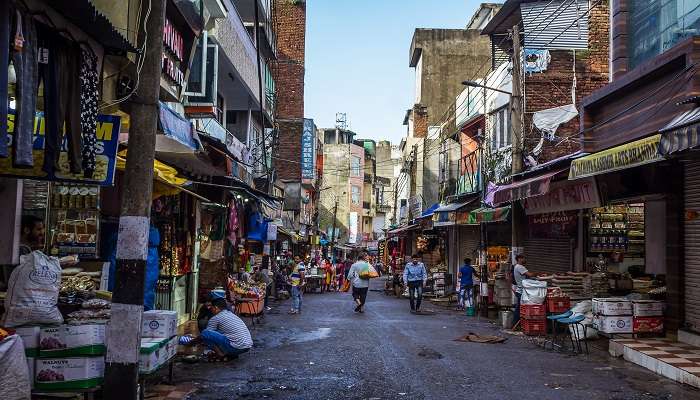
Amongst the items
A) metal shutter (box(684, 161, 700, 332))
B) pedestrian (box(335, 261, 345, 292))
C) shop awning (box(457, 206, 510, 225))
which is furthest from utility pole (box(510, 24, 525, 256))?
pedestrian (box(335, 261, 345, 292))

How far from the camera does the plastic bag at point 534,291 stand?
15.0 metres

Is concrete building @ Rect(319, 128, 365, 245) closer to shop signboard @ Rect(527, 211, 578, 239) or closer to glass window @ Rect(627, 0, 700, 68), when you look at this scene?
shop signboard @ Rect(527, 211, 578, 239)

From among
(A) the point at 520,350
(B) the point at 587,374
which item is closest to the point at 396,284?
(A) the point at 520,350

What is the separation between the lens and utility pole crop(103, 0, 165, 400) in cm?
644

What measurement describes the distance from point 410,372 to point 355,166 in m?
70.0

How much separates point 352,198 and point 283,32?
41457 mm

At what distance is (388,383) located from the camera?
29.4 ft

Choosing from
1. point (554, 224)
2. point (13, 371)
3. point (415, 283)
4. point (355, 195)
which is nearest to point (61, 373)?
point (13, 371)

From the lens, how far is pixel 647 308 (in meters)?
12.8

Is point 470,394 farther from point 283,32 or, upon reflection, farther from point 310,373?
point 283,32

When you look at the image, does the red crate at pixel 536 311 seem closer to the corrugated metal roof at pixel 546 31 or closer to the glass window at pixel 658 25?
the glass window at pixel 658 25

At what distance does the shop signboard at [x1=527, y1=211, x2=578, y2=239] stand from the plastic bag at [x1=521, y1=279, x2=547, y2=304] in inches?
126

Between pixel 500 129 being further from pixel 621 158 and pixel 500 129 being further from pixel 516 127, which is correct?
pixel 621 158

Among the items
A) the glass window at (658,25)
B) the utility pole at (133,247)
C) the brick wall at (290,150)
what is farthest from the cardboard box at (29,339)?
the brick wall at (290,150)
